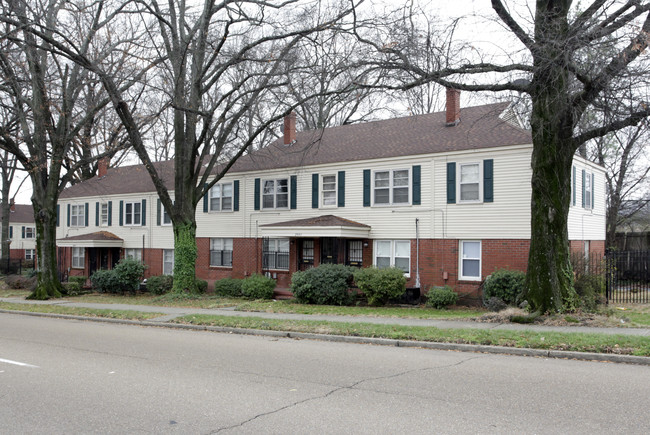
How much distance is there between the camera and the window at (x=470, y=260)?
64.6 feet

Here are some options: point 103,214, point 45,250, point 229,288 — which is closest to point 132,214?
point 103,214

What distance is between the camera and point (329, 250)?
23172 mm

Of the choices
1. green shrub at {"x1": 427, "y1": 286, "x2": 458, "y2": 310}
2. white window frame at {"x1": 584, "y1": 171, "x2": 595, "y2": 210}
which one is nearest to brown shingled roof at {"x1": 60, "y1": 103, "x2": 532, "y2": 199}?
white window frame at {"x1": 584, "y1": 171, "x2": 595, "y2": 210}

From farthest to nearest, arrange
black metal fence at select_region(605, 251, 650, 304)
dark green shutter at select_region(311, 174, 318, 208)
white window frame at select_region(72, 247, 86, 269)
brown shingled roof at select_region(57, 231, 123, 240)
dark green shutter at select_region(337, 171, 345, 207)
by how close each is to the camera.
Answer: white window frame at select_region(72, 247, 86, 269) → brown shingled roof at select_region(57, 231, 123, 240) → dark green shutter at select_region(311, 174, 318, 208) → dark green shutter at select_region(337, 171, 345, 207) → black metal fence at select_region(605, 251, 650, 304)

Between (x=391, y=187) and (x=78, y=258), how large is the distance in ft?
76.1

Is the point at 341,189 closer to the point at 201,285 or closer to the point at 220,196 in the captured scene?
the point at 220,196

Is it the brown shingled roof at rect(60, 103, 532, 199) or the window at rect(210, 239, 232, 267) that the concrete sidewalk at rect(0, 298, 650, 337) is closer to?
the brown shingled roof at rect(60, 103, 532, 199)

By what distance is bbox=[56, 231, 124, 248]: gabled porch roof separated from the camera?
104ft

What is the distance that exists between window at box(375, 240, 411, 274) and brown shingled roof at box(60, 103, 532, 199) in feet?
11.3

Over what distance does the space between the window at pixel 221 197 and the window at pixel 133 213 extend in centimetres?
609

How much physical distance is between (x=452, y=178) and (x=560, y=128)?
6.21m

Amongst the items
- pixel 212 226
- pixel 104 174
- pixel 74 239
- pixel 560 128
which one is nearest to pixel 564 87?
pixel 560 128

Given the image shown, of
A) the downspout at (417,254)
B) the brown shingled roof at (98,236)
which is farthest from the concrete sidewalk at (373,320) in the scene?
the brown shingled roof at (98,236)

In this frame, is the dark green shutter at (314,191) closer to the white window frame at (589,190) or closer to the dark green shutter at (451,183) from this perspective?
the dark green shutter at (451,183)
